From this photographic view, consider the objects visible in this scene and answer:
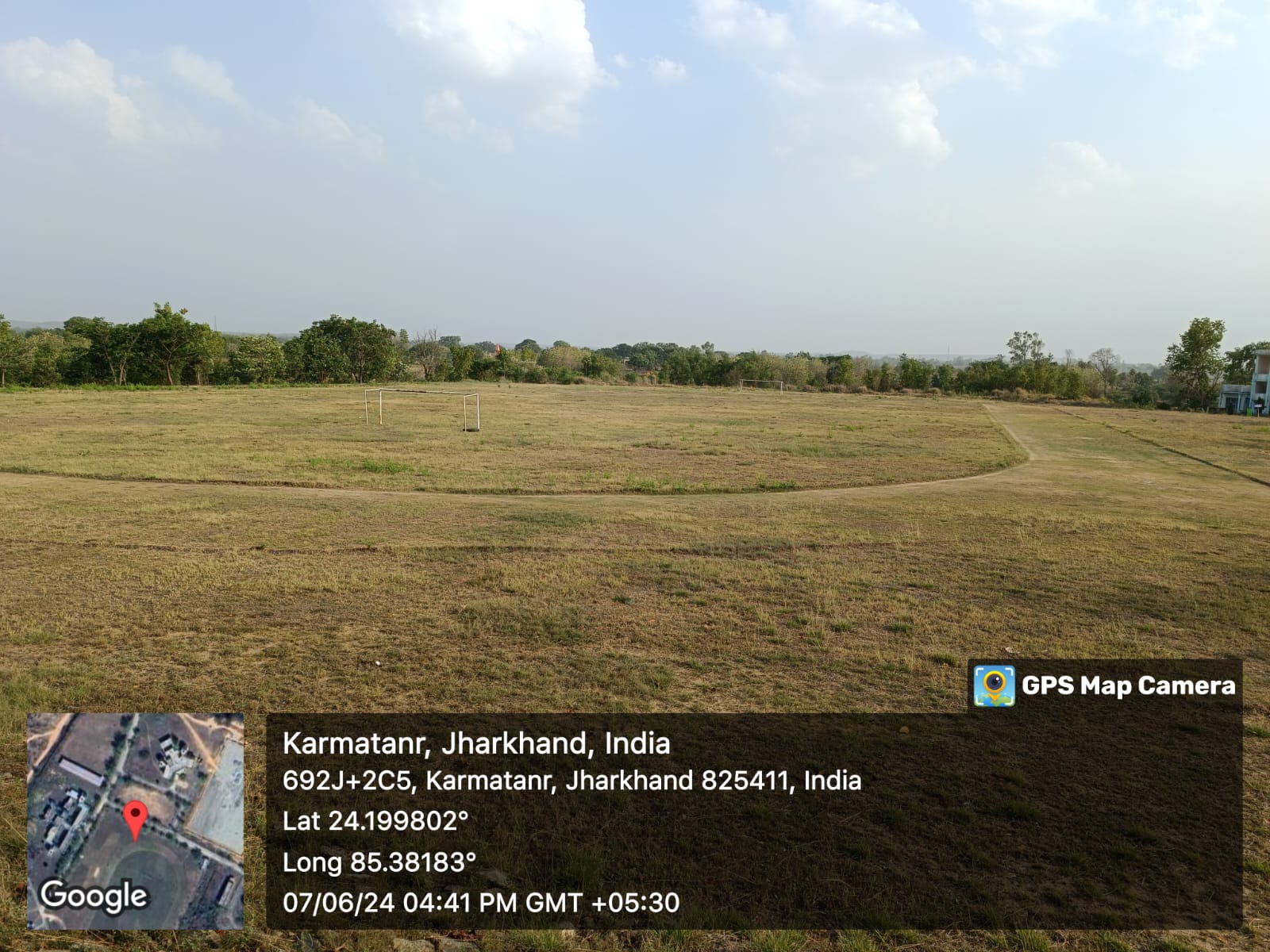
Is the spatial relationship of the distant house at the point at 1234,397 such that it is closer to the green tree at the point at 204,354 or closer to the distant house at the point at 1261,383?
the distant house at the point at 1261,383

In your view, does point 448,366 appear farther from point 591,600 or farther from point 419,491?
point 591,600

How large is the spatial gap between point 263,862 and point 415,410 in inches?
1499

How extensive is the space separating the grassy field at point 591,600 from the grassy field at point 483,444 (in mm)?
537

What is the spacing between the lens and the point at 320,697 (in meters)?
6.05

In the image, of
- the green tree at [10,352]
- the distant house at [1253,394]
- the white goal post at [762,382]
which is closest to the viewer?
the green tree at [10,352]

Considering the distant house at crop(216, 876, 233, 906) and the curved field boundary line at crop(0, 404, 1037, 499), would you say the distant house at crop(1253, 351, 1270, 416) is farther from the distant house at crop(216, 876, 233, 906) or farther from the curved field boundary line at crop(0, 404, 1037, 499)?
the distant house at crop(216, 876, 233, 906)

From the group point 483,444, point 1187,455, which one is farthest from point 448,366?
point 1187,455

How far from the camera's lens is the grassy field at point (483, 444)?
19.1 meters

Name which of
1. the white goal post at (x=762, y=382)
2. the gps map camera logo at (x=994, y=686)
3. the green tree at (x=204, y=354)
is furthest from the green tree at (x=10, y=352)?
the white goal post at (x=762, y=382)

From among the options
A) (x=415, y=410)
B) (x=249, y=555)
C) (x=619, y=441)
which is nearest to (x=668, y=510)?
(x=249, y=555)

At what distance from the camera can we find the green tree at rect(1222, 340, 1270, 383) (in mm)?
74625

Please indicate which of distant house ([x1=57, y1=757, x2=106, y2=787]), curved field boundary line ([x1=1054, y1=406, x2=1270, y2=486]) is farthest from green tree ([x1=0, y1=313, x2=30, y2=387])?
curved field boundary line ([x1=1054, y1=406, x2=1270, y2=486])

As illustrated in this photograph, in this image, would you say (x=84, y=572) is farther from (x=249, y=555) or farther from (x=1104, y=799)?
(x=1104, y=799)

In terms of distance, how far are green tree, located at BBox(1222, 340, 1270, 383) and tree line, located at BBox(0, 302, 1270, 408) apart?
109mm
